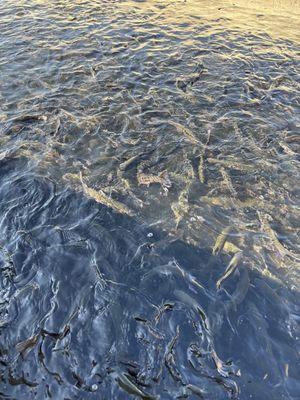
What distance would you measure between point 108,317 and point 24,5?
16.3 m

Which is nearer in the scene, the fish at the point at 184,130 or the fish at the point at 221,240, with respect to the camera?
the fish at the point at 221,240

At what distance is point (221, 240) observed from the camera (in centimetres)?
A: 773

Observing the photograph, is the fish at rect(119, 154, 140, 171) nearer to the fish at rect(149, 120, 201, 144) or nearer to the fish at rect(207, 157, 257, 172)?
the fish at rect(149, 120, 201, 144)

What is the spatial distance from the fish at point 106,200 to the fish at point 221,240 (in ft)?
6.28

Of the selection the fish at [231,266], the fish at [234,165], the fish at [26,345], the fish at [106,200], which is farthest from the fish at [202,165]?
the fish at [26,345]

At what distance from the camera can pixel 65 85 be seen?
40.6 feet

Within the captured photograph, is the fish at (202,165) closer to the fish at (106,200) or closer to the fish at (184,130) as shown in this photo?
the fish at (184,130)

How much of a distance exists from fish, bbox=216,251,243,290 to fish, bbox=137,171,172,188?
2398mm

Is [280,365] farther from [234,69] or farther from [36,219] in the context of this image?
[234,69]

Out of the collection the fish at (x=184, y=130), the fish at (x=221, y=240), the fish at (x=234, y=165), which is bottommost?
the fish at (x=221, y=240)

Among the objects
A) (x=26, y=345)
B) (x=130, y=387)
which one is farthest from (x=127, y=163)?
(x=130, y=387)

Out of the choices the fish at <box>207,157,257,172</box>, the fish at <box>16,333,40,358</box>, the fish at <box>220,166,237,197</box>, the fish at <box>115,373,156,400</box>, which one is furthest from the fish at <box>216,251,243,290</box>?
the fish at <box>16,333,40,358</box>

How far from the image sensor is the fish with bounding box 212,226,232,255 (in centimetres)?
755

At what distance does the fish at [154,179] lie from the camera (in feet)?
29.5
